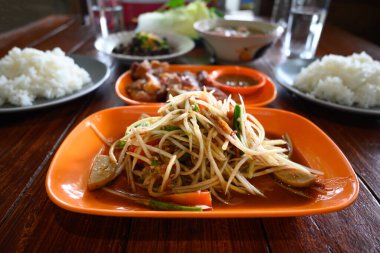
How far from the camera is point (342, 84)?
1.54 metres

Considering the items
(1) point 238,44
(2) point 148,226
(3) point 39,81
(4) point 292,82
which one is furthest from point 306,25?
(2) point 148,226

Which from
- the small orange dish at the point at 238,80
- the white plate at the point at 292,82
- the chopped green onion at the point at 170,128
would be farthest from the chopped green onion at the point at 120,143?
the white plate at the point at 292,82

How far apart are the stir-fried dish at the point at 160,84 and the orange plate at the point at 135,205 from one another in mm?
269

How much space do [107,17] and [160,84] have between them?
6.61 ft

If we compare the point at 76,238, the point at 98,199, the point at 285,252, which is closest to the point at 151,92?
the point at 98,199

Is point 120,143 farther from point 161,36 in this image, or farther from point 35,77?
point 161,36

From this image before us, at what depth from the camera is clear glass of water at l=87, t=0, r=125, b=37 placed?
3027 millimetres

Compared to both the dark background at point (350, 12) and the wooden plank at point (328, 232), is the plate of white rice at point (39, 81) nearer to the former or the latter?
the wooden plank at point (328, 232)

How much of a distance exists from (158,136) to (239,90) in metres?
0.77

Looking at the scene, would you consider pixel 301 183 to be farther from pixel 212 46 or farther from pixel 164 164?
pixel 212 46

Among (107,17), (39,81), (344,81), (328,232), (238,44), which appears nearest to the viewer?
(328,232)

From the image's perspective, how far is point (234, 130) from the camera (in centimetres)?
105

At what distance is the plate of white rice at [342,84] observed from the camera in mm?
1459

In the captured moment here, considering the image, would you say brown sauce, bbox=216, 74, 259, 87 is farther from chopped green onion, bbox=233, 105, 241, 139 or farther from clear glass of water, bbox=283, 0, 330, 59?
clear glass of water, bbox=283, 0, 330, 59
